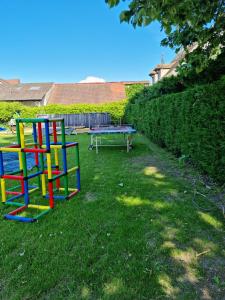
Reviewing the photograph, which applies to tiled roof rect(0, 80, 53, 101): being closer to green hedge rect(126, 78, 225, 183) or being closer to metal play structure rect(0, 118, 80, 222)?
green hedge rect(126, 78, 225, 183)

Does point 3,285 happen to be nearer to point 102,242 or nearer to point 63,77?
point 102,242

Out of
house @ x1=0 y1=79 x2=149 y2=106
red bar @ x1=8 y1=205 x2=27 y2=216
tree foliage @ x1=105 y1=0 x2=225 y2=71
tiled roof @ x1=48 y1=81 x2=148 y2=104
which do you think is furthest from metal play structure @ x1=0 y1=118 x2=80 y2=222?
tiled roof @ x1=48 y1=81 x2=148 y2=104

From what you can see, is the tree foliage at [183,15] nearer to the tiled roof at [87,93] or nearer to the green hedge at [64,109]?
the green hedge at [64,109]

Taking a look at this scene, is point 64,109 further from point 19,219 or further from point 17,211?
point 19,219

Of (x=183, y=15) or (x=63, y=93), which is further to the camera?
(x=63, y=93)

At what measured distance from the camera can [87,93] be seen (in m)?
37.3

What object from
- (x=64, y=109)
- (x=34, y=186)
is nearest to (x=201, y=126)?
(x=34, y=186)

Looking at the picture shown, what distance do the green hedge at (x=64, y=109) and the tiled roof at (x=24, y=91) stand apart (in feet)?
24.7

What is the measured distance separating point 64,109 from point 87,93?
11283 millimetres

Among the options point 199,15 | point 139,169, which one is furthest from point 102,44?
point 199,15

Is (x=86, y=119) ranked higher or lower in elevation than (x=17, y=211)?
higher

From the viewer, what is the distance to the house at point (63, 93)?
116 feet

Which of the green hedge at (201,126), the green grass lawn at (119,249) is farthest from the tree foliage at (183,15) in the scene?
the green grass lawn at (119,249)

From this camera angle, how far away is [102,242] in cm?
297
